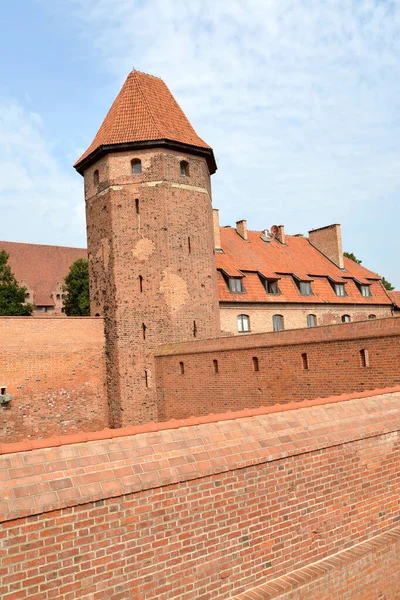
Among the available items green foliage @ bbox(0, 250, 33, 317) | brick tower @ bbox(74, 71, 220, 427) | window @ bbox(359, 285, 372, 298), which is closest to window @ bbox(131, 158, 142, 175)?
brick tower @ bbox(74, 71, 220, 427)

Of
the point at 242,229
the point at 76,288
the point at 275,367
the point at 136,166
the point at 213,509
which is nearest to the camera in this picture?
the point at 213,509

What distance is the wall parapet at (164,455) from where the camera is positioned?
4.29 meters

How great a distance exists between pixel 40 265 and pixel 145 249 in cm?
3238

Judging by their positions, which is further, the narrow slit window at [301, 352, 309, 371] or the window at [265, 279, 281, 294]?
the window at [265, 279, 281, 294]

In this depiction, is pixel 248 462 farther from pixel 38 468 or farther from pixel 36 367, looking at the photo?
pixel 36 367

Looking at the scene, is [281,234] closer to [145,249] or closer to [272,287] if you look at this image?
[272,287]

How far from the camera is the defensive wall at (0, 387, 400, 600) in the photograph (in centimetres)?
429

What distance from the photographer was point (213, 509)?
5273mm

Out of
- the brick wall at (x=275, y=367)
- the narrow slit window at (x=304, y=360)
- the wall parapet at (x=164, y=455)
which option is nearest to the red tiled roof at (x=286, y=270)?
the brick wall at (x=275, y=367)

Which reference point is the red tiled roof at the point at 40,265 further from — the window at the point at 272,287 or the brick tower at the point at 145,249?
the brick tower at the point at 145,249

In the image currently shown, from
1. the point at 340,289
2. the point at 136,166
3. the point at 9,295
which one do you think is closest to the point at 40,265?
the point at 9,295

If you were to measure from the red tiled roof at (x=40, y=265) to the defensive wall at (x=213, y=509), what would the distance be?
4216 centimetres

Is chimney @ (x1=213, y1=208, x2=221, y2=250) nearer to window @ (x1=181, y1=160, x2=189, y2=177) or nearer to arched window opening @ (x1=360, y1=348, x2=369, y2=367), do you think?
window @ (x1=181, y1=160, x2=189, y2=177)

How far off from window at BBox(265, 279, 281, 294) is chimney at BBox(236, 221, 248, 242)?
11.7 ft
